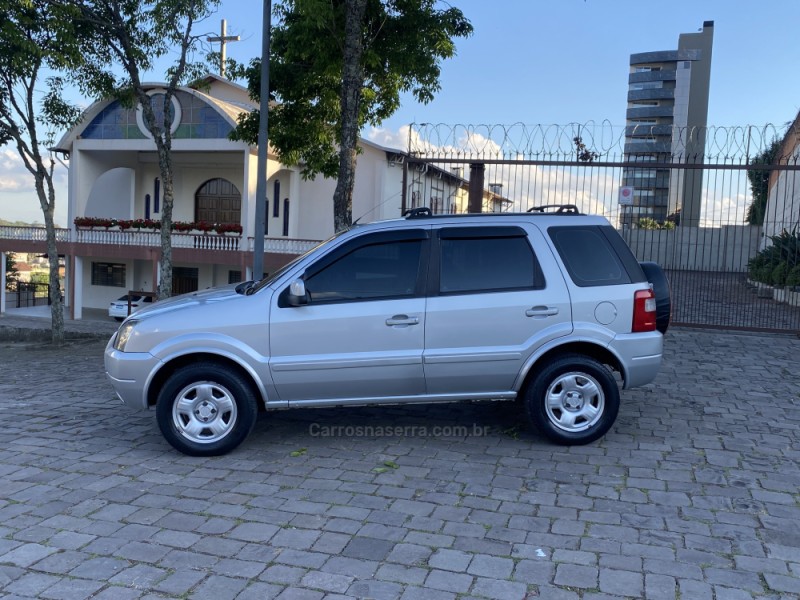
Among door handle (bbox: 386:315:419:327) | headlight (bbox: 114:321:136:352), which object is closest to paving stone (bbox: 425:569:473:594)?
door handle (bbox: 386:315:419:327)

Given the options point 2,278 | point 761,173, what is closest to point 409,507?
point 761,173

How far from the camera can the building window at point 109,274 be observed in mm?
29438

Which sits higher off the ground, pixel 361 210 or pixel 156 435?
pixel 361 210

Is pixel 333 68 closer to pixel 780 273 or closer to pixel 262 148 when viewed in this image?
pixel 262 148

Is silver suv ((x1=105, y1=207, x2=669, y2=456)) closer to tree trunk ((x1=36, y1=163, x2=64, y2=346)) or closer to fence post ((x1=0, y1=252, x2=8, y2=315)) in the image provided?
tree trunk ((x1=36, y1=163, x2=64, y2=346))

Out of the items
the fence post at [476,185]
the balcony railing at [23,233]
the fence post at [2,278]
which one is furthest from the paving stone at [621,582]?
the fence post at [2,278]

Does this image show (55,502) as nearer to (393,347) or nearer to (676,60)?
(393,347)

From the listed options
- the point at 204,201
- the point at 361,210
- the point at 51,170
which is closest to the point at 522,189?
the point at 51,170

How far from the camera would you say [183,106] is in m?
24.3

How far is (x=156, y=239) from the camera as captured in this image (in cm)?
2570

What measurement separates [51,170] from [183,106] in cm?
1059

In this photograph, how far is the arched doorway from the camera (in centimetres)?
2798

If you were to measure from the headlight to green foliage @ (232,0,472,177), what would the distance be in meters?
5.27

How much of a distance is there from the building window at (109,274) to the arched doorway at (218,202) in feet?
13.6
